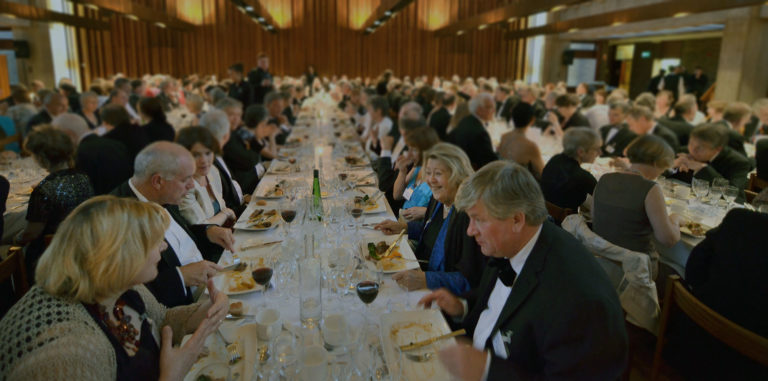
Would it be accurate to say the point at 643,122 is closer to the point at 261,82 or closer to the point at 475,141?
the point at 475,141

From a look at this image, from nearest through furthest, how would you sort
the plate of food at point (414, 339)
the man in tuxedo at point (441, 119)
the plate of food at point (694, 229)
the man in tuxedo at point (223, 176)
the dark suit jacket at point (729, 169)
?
the plate of food at point (414, 339), the plate of food at point (694, 229), the man in tuxedo at point (223, 176), the dark suit jacket at point (729, 169), the man in tuxedo at point (441, 119)

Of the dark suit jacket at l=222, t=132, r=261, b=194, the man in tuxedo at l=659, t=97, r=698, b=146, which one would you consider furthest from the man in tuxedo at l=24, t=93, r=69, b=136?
the man in tuxedo at l=659, t=97, r=698, b=146

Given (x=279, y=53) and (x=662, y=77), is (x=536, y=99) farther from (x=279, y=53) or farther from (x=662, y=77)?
(x=279, y=53)

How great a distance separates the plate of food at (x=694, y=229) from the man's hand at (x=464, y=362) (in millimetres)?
2556

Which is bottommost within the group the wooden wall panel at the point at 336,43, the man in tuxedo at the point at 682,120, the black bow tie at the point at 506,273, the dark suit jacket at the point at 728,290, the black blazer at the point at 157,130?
the dark suit jacket at the point at 728,290

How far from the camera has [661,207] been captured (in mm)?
3029

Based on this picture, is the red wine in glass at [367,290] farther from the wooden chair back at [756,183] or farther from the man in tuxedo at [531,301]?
the wooden chair back at [756,183]

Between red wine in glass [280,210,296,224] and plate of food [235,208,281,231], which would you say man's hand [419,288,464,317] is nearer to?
red wine in glass [280,210,296,224]

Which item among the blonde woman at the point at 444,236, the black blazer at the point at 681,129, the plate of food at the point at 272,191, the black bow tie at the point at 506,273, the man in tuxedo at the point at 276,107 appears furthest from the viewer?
the man in tuxedo at the point at 276,107

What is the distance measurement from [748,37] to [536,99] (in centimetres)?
443

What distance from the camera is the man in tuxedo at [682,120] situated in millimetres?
6402

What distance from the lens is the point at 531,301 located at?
1.62 m

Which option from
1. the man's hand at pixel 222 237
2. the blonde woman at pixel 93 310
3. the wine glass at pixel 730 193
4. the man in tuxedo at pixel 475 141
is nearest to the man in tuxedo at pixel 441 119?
the man in tuxedo at pixel 475 141

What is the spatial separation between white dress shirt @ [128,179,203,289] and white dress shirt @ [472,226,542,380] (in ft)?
5.49
